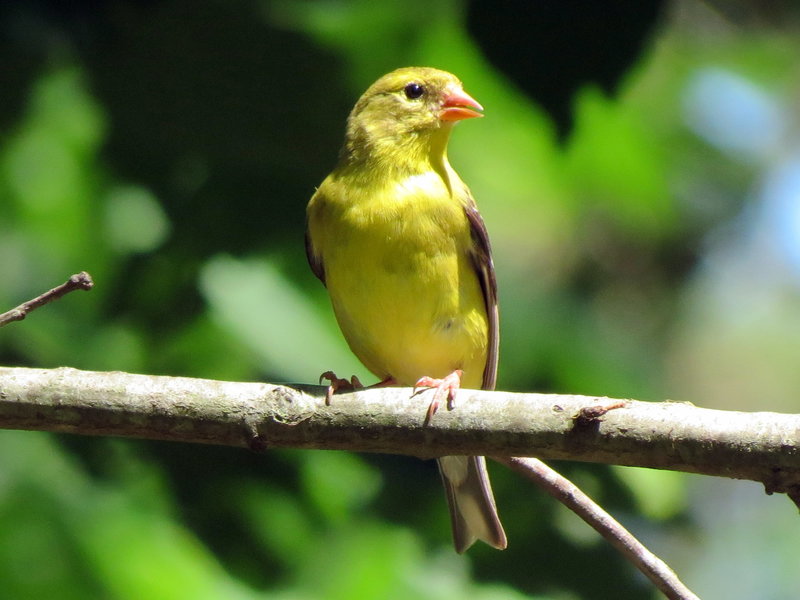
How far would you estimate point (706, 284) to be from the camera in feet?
20.0

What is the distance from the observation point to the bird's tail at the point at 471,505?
3.96 metres

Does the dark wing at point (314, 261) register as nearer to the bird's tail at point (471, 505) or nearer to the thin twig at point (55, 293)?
the bird's tail at point (471, 505)

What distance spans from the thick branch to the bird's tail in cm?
127

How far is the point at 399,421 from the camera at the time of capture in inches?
110

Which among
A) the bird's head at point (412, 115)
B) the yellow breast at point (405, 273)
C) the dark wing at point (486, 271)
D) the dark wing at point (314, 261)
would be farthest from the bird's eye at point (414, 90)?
the dark wing at point (314, 261)

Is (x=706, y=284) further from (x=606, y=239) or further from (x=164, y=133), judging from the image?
(x=164, y=133)

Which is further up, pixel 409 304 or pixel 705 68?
pixel 705 68

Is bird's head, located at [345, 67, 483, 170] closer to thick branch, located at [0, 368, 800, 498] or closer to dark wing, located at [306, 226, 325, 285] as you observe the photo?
dark wing, located at [306, 226, 325, 285]

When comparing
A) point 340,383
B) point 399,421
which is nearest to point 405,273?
point 340,383

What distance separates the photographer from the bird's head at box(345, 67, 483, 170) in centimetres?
438

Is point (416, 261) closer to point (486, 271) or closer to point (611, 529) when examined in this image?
point (486, 271)

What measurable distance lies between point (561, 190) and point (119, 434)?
8.69 ft

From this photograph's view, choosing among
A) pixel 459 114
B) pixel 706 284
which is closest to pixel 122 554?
pixel 459 114

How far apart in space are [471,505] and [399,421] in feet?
4.53
